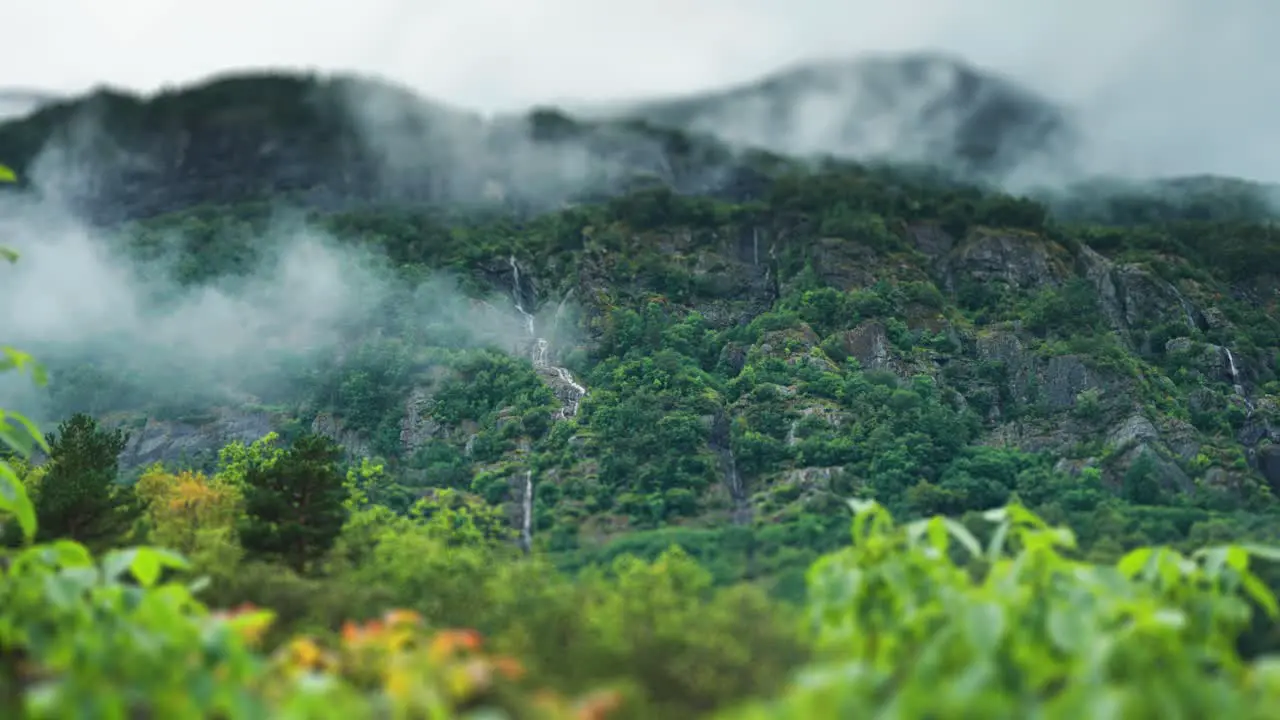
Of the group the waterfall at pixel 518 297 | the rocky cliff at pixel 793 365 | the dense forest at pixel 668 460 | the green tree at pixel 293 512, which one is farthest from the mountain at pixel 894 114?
the green tree at pixel 293 512

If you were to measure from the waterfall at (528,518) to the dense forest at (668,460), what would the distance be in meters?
0.21

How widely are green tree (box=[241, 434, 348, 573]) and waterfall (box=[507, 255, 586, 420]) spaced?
26.3 metres

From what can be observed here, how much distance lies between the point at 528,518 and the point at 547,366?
16167 millimetres

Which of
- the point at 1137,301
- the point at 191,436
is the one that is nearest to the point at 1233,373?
the point at 1137,301

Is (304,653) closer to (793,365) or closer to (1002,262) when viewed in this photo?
(793,365)

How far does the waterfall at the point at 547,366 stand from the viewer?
61062mm

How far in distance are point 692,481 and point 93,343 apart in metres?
39.8

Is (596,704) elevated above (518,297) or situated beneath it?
elevated above

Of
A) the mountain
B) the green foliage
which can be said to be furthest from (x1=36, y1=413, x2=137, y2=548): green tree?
the mountain

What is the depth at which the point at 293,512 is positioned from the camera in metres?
32.6

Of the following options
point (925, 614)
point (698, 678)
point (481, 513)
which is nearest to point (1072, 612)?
point (925, 614)

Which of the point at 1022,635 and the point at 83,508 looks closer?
the point at 1022,635

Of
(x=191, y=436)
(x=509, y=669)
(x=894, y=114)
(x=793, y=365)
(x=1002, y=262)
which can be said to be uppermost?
(x=894, y=114)

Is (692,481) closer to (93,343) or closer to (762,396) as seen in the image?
(762,396)
